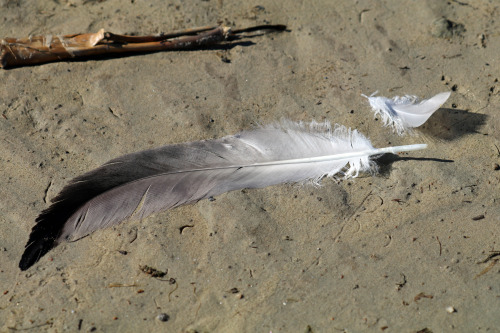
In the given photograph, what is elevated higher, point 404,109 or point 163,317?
point 404,109

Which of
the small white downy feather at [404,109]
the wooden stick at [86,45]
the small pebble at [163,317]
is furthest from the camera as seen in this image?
the wooden stick at [86,45]

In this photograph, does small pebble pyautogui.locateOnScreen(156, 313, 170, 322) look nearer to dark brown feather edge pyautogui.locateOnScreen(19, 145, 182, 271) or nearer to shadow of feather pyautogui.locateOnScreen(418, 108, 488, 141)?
dark brown feather edge pyautogui.locateOnScreen(19, 145, 182, 271)

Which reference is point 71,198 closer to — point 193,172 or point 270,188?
point 193,172

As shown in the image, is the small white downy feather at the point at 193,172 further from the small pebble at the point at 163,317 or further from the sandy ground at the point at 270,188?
the small pebble at the point at 163,317

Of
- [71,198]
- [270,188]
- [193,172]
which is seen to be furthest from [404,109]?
[71,198]

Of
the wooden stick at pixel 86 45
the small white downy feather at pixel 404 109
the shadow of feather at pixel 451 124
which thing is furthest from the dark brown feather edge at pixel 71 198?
the shadow of feather at pixel 451 124

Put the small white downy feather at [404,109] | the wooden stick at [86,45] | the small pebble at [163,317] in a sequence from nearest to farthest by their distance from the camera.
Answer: the small pebble at [163,317] → the small white downy feather at [404,109] → the wooden stick at [86,45]

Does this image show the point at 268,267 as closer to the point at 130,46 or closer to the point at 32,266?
the point at 32,266
